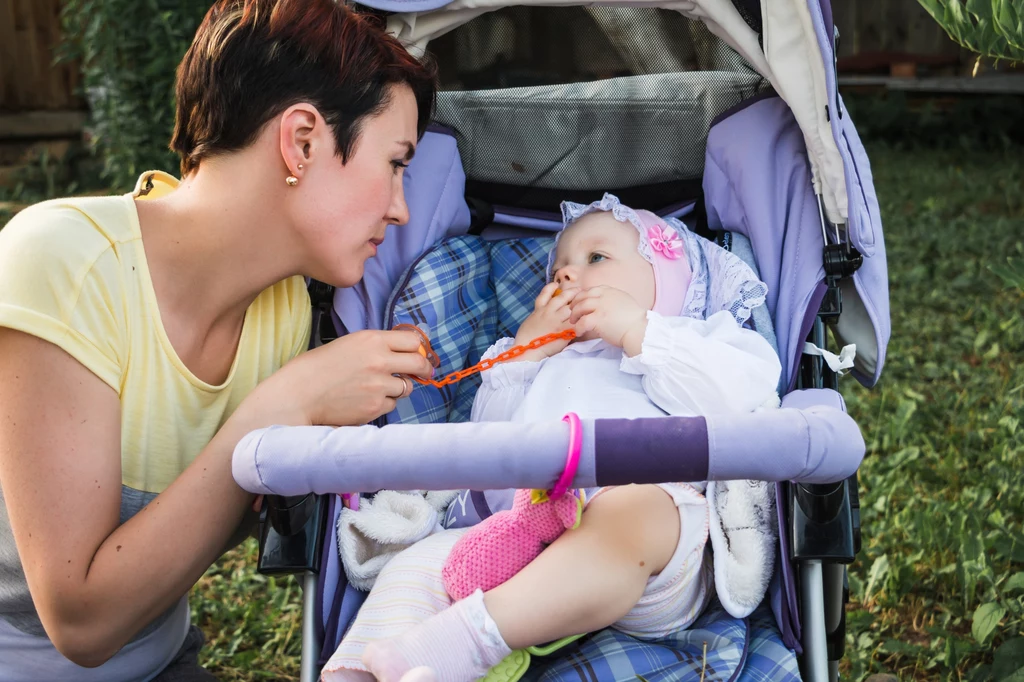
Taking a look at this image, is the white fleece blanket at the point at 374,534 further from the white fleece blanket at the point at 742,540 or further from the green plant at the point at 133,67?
the green plant at the point at 133,67

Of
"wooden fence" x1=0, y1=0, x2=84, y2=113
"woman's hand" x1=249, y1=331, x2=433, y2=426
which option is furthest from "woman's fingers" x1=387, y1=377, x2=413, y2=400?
"wooden fence" x1=0, y1=0, x2=84, y2=113

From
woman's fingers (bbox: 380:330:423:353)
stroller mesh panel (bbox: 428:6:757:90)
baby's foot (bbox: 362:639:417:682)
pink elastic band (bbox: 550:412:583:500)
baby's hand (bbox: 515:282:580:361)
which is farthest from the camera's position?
stroller mesh panel (bbox: 428:6:757:90)

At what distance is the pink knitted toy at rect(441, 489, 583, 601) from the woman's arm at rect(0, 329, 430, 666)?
13.3 inches

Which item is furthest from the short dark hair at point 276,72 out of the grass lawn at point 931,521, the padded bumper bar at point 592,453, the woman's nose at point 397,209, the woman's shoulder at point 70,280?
the grass lawn at point 931,521

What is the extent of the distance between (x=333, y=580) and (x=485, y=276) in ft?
2.98

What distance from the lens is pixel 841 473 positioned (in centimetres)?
134

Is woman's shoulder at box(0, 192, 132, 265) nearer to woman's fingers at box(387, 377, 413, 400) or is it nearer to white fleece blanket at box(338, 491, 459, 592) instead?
woman's fingers at box(387, 377, 413, 400)

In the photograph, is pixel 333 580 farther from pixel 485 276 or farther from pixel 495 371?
pixel 485 276

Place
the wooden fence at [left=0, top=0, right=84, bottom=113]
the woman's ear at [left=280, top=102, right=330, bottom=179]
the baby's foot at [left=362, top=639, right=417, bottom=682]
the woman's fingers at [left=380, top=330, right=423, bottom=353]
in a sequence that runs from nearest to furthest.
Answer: the baby's foot at [left=362, top=639, right=417, bottom=682], the woman's ear at [left=280, top=102, right=330, bottom=179], the woman's fingers at [left=380, top=330, right=423, bottom=353], the wooden fence at [left=0, top=0, right=84, bottom=113]

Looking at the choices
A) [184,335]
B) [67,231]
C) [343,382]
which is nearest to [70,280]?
[67,231]

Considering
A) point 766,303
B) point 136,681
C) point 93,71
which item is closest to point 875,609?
point 766,303

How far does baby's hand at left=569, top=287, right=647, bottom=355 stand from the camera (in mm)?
1955

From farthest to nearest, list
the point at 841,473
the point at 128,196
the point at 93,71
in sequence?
1. the point at 93,71
2. the point at 128,196
3. the point at 841,473

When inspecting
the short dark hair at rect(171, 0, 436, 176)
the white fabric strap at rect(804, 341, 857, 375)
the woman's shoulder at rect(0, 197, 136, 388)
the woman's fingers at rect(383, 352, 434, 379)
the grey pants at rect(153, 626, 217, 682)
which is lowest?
the grey pants at rect(153, 626, 217, 682)
